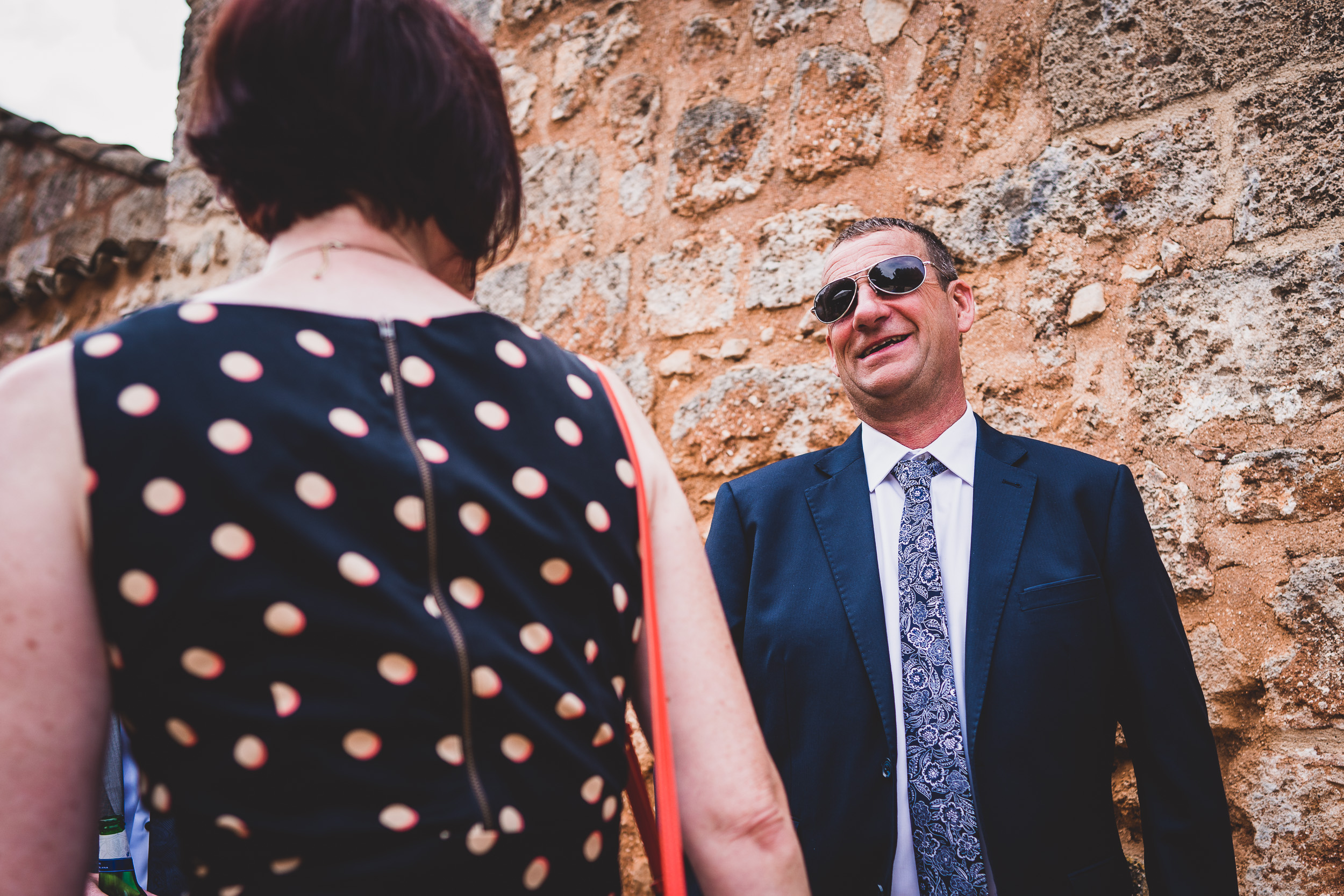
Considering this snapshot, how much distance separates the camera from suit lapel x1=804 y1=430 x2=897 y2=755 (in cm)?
163

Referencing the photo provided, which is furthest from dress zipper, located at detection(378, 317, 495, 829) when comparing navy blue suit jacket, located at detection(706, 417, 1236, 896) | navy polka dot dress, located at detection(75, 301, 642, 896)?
navy blue suit jacket, located at detection(706, 417, 1236, 896)

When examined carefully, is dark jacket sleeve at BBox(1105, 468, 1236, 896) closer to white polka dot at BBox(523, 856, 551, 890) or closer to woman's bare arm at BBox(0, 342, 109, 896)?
white polka dot at BBox(523, 856, 551, 890)

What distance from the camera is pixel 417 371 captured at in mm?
768

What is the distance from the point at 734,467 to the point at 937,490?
2.65 feet

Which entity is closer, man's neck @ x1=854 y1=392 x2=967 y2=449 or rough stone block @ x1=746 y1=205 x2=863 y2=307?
man's neck @ x1=854 y1=392 x2=967 y2=449

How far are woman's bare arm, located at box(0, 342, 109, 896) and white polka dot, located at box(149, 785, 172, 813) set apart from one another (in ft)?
0.17

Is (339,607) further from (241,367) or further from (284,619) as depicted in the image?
(241,367)

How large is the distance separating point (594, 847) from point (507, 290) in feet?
8.51

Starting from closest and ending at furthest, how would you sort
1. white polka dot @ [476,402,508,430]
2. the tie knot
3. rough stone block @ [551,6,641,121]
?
white polka dot @ [476,402,508,430] < the tie knot < rough stone block @ [551,6,641,121]

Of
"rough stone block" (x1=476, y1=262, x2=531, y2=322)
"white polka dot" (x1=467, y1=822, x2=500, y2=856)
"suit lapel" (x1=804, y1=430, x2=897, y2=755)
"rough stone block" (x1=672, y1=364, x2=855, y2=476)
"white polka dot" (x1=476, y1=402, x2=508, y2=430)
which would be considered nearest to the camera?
"white polka dot" (x1=467, y1=822, x2=500, y2=856)

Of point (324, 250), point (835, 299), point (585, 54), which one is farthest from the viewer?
point (585, 54)

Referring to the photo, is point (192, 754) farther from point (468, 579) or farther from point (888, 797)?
point (888, 797)

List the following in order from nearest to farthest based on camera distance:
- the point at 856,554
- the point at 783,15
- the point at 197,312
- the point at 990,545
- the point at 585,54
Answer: the point at 197,312 → the point at 990,545 → the point at 856,554 → the point at 783,15 → the point at 585,54

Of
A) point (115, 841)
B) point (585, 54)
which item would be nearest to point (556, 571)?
point (115, 841)
